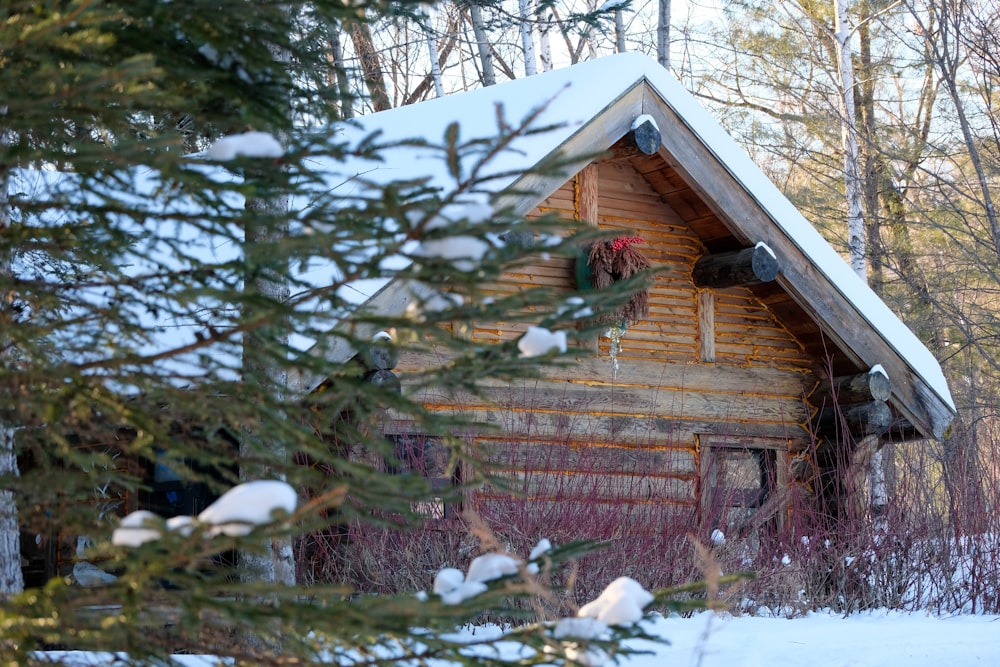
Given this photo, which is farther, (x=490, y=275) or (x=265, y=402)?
(x=265, y=402)

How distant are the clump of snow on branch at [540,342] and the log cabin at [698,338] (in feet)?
17.2

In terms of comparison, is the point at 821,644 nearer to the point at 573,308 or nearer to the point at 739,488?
the point at 739,488

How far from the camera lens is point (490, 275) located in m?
2.53

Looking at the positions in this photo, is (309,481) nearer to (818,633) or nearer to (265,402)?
(265,402)

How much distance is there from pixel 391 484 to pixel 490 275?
544 millimetres

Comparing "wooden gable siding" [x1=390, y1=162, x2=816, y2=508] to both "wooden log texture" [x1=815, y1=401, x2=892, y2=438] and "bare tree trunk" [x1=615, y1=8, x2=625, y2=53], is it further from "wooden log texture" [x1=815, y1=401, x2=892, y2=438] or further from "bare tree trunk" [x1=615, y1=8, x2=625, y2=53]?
"bare tree trunk" [x1=615, y1=8, x2=625, y2=53]

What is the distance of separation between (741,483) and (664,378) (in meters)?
1.83

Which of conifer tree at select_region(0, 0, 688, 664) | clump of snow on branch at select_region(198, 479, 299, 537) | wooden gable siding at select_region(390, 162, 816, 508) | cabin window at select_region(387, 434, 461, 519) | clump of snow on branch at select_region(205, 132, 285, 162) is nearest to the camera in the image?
clump of snow on branch at select_region(198, 479, 299, 537)

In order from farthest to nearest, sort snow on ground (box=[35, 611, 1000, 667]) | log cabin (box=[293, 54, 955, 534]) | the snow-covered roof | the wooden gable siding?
the wooden gable siding
log cabin (box=[293, 54, 955, 534])
the snow-covered roof
snow on ground (box=[35, 611, 1000, 667])

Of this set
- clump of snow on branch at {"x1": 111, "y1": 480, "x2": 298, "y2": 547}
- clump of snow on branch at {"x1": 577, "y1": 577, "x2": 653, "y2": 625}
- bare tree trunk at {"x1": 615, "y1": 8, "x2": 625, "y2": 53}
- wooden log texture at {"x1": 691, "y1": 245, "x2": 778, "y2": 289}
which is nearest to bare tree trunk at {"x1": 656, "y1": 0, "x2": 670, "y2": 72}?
bare tree trunk at {"x1": 615, "y1": 8, "x2": 625, "y2": 53}

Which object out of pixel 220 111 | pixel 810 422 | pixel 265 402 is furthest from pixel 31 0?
pixel 810 422

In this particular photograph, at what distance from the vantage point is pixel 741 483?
10.4 m

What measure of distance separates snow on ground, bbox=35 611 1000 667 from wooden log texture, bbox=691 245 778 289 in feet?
9.47

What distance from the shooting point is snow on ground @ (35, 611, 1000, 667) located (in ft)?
17.8
